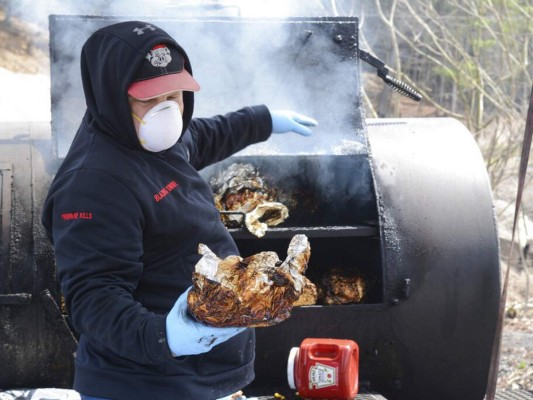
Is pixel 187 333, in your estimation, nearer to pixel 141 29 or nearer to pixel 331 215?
pixel 141 29

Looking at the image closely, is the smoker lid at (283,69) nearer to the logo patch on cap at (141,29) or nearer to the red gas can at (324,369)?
the red gas can at (324,369)

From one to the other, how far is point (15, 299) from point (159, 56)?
1371mm

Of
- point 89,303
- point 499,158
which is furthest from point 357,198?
point 499,158

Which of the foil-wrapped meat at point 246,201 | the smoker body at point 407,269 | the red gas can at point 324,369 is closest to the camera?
the red gas can at point 324,369

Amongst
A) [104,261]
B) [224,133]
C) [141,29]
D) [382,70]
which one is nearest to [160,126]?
[141,29]

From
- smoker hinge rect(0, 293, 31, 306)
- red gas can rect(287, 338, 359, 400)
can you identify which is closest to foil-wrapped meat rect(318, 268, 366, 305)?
red gas can rect(287, 338, 359, 400)

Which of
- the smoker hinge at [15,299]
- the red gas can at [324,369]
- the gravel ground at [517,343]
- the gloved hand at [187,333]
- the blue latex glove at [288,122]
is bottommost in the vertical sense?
the gravel ground at [517,343]

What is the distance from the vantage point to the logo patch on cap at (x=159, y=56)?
202 cm

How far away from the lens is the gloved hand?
1.77m

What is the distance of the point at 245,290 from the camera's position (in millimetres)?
1783

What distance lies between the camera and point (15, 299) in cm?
298

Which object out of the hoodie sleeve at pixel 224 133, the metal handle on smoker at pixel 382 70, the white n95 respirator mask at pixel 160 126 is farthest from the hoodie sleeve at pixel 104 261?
the metal handle on smoker at pixel 382 70

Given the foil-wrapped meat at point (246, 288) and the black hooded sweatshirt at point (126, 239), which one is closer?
the foil-wrapped meat at point (246, 288)

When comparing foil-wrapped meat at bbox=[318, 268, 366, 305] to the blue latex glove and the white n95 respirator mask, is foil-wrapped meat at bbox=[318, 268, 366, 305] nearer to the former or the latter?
the blue latex glove
